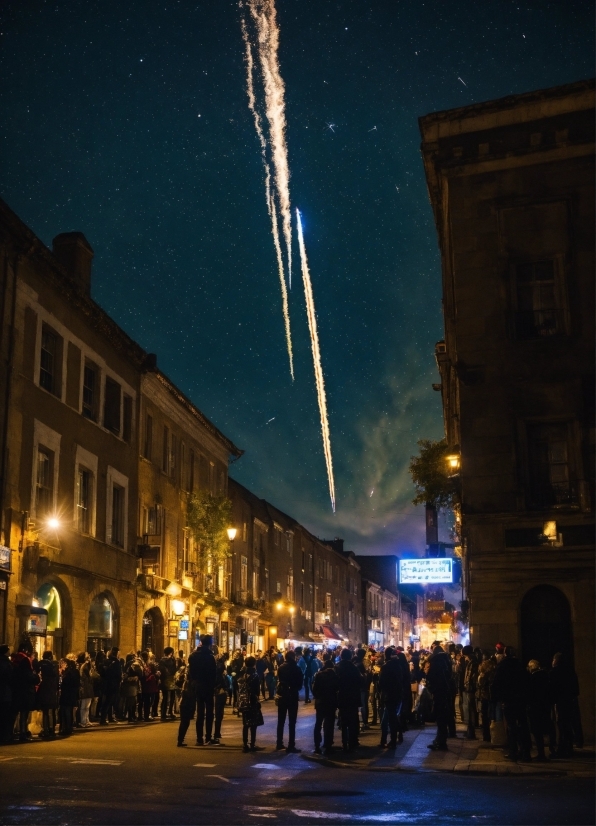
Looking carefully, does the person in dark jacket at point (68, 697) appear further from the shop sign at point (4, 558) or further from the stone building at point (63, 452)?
the shop sign at point (4, 558)

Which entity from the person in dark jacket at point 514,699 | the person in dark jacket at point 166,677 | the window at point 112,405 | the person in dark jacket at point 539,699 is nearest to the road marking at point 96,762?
the person in dark jacket at point 514,699

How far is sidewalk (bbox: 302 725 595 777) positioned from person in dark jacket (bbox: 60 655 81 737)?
18.9 ft

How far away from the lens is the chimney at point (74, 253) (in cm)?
3148

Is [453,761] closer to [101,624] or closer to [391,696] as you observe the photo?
[391,696]

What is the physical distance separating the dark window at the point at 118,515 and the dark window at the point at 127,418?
1988 millimetres

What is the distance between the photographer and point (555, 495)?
20781 mm

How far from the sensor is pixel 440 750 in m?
17.0

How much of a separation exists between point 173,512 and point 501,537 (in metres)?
20.5

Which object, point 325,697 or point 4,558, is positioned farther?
point 4,558

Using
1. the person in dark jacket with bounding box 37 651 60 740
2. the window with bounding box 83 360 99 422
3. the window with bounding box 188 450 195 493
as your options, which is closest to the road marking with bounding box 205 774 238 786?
the person in dark jacket with bounding box 37 651 60 740

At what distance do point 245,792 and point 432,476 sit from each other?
2214 centimetres

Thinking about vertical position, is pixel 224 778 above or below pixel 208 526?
below

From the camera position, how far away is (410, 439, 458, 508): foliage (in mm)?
32438

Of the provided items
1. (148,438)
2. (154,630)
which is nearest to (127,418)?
(148,438)
